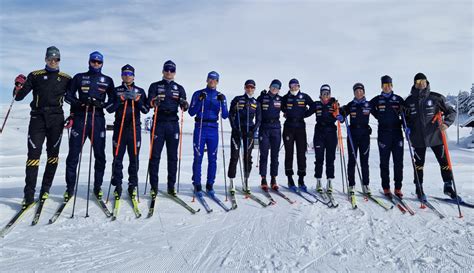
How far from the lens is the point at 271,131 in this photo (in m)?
7.05

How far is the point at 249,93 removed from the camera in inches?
275

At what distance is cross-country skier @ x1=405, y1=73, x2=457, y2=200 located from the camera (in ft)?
21.3

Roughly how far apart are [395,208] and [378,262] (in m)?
2.68

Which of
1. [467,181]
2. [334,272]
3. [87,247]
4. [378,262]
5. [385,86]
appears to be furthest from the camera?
[467,181]

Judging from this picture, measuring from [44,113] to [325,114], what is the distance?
5965mm

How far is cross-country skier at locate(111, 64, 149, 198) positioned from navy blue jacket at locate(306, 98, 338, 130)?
4.02m

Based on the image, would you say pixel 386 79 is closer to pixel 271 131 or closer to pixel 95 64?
pixel 271 131

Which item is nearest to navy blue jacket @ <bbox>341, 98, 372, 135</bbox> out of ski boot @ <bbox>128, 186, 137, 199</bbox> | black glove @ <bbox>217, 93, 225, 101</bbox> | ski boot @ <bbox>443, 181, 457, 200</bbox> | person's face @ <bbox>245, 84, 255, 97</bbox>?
ski boot @ <bbox>443, 181, 457, 200</bbox>

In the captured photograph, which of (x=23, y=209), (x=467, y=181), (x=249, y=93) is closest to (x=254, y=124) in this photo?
(x=249, y=93)

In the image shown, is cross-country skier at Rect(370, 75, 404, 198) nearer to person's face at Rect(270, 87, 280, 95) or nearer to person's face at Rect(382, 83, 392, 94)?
person's face at Rect(382, 83, 392, 94)

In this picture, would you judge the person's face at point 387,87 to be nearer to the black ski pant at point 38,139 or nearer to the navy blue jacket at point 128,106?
the navy blue jacket at point 128,106

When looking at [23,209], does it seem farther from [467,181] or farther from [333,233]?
[467,181]

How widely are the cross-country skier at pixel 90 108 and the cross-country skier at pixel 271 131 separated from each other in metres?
3.44

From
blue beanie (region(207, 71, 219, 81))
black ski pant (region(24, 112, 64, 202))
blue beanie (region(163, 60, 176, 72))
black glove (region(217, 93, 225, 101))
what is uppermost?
blue beanie (region(163, 60, 176, 72))
